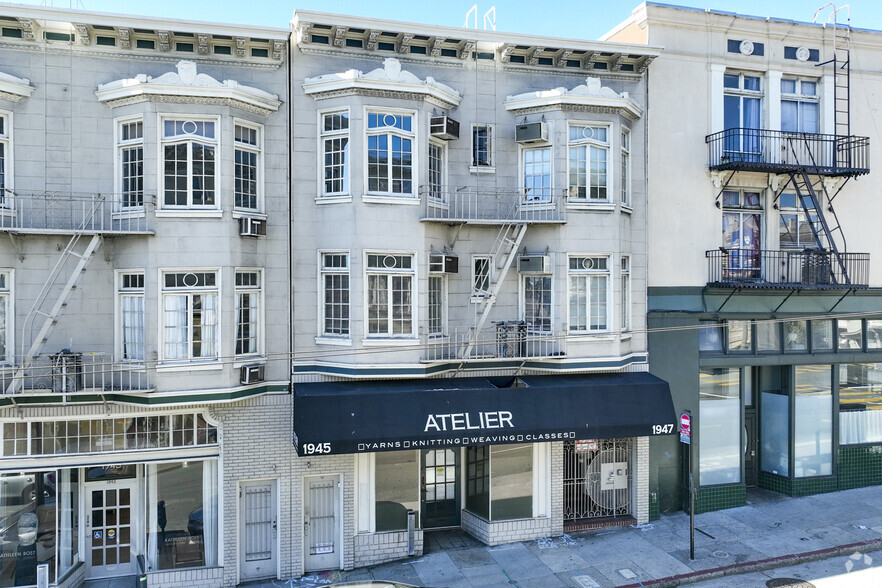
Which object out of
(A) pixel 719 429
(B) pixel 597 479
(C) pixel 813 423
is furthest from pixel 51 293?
(C) pixel 813 423

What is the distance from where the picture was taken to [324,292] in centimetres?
1430

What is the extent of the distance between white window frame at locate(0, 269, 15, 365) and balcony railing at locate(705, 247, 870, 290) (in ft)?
52.1

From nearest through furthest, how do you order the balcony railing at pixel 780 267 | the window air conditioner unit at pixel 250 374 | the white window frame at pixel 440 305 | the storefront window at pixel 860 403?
the window air conditioner unit at pixel 250 374, the white window frame at pixel 440 305, the balcony railing at pixel 780 267, the storefront window at pixel 860 403

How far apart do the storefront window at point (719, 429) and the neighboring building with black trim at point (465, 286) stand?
195 centimetres

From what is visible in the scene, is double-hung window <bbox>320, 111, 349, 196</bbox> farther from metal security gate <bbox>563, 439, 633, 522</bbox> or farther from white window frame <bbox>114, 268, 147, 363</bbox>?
metal security gate <bbox>563, 439, 633, 522</bbox>

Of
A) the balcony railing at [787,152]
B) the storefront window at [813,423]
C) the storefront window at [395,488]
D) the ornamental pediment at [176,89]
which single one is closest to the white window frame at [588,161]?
the balcony railing at [787,152]

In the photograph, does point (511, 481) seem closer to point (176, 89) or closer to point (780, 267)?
point (780, 267)

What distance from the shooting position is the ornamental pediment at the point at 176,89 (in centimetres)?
1279

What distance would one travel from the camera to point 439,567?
14023mm

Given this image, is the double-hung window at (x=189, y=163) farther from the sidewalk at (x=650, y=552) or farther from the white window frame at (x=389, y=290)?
the sidewalk at (x=650, y=552)

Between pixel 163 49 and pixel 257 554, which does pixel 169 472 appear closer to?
pixel 257 554

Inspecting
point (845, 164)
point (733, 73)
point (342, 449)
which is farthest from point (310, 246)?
point (845, 164)

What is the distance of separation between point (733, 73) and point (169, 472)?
55.8 feet

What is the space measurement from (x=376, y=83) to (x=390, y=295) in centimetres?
447
